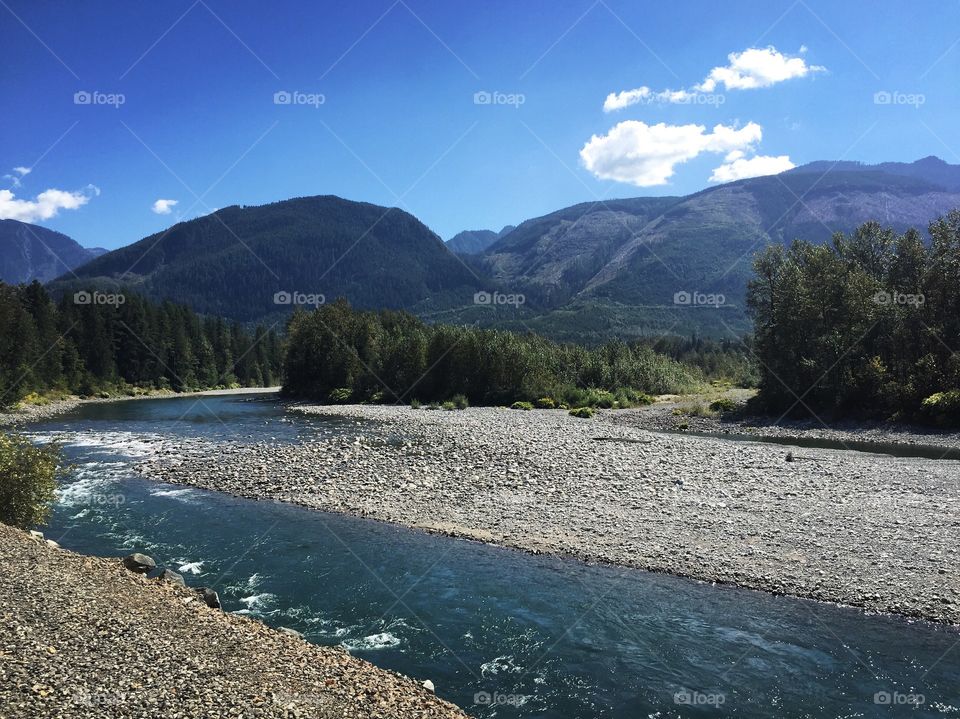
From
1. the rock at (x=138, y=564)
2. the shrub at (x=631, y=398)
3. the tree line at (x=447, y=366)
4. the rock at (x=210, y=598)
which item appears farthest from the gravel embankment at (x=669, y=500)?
the tree line at (x=447, y=366)

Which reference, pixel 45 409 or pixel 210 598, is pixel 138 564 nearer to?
pixel 210 598

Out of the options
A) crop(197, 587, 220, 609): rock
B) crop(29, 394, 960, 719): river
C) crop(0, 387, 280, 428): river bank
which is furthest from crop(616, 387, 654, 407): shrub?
crop(197, 587, 220, 609): rock

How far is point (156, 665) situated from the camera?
7973 millimetres

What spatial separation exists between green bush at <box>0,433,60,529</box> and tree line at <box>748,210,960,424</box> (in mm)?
44945

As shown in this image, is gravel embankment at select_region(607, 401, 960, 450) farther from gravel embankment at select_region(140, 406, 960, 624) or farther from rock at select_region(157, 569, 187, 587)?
rock at select_region(157, 569, 187, 587)

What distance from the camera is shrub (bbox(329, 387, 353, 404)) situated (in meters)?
76.1

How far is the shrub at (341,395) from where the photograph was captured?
76062 millimetres

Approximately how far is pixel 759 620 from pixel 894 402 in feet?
119

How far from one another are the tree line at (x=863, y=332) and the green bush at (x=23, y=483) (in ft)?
147

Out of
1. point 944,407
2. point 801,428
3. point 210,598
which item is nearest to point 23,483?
point 210,598

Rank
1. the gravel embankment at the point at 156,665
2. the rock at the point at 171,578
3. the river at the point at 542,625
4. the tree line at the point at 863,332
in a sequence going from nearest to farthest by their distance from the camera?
the gravel embankment at the point at 156,665, the river at the point at 542,625, the rock at the point at 171,578, the tree line at the point at 863,332

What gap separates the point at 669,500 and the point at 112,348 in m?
94.2

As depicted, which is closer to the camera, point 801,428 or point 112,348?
point 801,428

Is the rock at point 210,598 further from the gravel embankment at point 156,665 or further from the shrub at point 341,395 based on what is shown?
the shrub at point 341,395
